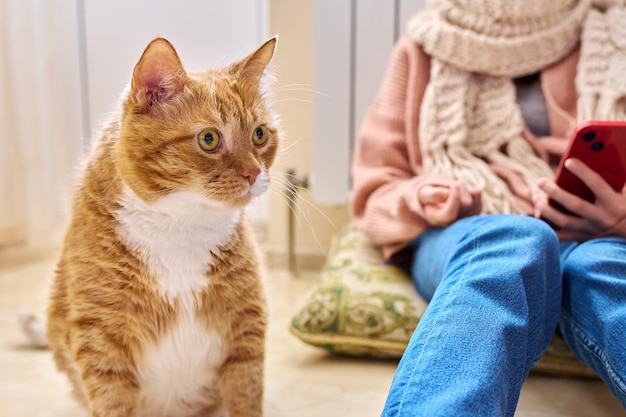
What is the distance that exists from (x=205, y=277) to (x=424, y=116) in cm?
60

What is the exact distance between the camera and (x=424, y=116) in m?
1.21

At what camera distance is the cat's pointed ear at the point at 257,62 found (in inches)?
31.4

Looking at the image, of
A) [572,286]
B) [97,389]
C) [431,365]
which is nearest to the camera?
[431,365]

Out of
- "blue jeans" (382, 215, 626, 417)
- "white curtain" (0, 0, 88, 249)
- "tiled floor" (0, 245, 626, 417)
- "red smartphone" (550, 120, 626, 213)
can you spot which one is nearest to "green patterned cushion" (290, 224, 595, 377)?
"tiled floor" (0, 245, 626, 417)

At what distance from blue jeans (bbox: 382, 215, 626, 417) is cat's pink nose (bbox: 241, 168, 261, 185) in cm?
27

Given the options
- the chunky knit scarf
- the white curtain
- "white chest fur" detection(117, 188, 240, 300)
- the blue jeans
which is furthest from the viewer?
the white curtain

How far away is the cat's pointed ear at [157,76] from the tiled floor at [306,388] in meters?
0.36

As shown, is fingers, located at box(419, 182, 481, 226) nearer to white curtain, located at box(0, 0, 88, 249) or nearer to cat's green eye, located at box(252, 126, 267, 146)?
cat's green eye, located at box(252, 126, 267, 146)

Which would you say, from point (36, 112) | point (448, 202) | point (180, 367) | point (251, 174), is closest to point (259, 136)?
point (251, 174)

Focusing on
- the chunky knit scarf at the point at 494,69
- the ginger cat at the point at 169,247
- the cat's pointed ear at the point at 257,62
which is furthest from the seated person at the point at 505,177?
the cat's pointed ear at the point at 257,62

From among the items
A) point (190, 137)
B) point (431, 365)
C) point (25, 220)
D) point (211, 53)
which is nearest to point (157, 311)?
point (190, 137)

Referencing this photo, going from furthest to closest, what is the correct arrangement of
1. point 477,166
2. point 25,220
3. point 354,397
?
point 25,220 < point 477,166 < point 354,397

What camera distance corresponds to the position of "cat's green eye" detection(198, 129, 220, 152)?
2.41 feet

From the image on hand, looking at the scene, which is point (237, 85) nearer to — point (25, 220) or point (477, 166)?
point (477, 166)
